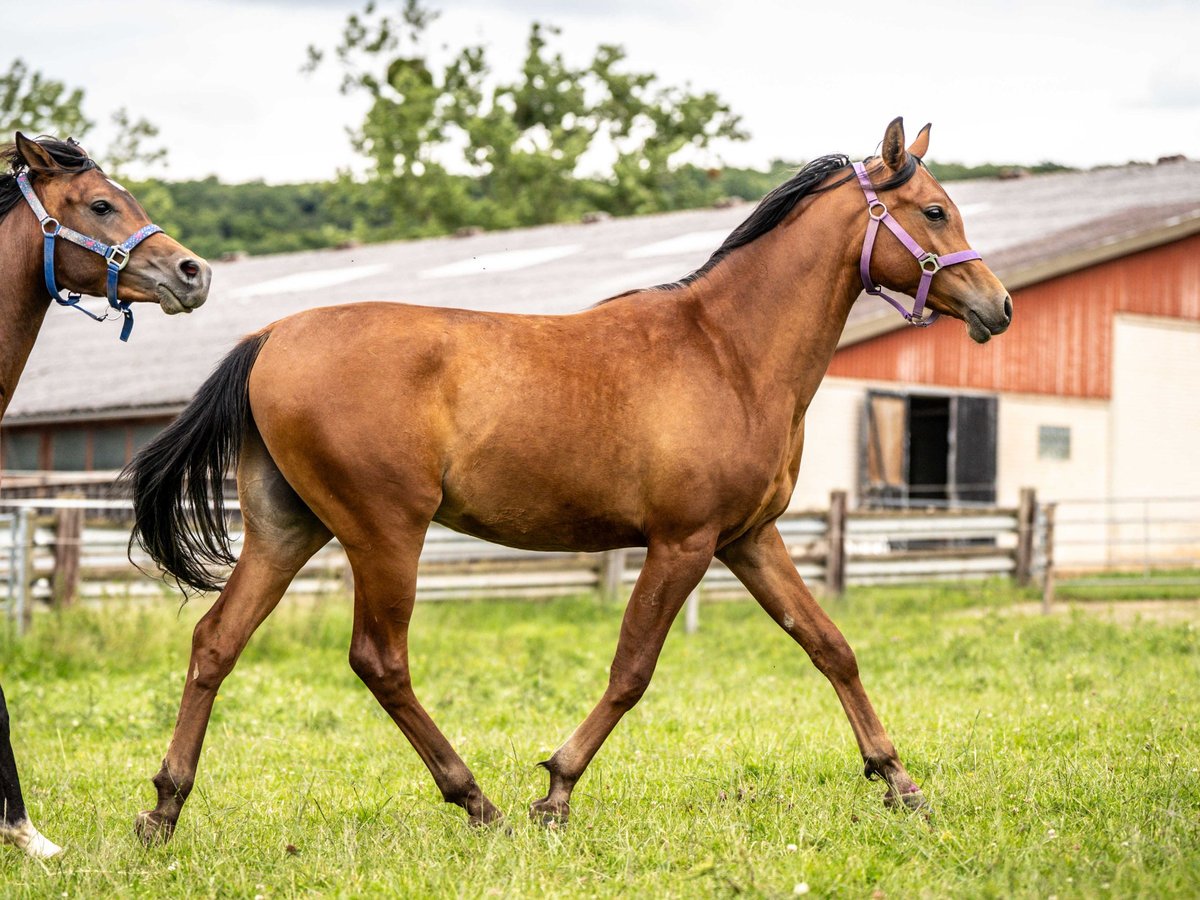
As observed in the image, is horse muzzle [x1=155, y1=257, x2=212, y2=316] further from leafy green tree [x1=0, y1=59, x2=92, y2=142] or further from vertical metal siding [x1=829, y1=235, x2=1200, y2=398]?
leafy green tree [x1=0, y1=59, x2=92, y2=142]

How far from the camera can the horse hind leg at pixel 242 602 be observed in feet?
16.0

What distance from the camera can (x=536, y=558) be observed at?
50.3 ft

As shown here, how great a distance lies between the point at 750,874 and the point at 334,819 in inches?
71.3

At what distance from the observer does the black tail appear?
5051mm

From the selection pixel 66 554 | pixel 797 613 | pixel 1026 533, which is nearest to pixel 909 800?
pixel 797 613

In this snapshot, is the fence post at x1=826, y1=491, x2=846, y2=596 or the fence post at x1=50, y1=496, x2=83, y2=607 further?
the fence post at x1=826, y1=491, x2=846, y2=596

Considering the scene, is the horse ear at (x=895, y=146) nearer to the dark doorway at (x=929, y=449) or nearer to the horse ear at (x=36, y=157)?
the horse ear at (x=36, y=157)

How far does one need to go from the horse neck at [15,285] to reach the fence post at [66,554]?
23.3ft

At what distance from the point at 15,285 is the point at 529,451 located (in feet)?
6.23

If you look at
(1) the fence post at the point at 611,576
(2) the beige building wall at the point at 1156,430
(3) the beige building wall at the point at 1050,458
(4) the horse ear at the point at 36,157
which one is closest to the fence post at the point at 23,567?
(1) the fence post at the point at 611,576

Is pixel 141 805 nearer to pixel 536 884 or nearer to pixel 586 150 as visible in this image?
pixel 536 884

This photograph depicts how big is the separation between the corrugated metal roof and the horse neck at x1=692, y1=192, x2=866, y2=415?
1174cm

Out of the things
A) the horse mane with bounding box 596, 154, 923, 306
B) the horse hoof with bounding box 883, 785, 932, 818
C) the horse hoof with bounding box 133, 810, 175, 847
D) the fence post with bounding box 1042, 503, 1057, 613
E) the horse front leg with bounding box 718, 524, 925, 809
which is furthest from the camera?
the fence post with bounding box 1042, 503, 1057, 613

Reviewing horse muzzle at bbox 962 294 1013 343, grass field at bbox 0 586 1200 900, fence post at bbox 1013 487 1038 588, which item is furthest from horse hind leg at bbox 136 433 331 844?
fence post at bbox 1013 487 1038 588
